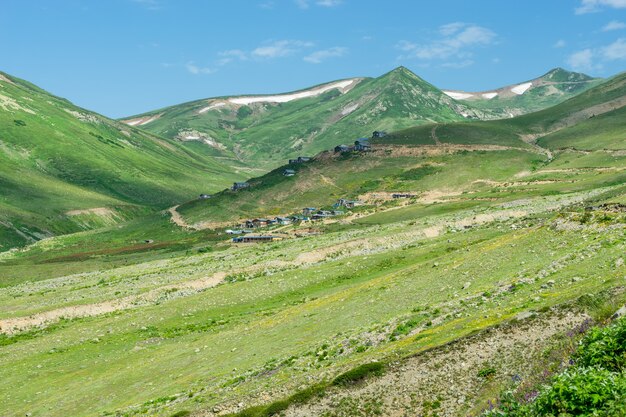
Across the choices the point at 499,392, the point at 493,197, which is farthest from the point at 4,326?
the point at 493,197

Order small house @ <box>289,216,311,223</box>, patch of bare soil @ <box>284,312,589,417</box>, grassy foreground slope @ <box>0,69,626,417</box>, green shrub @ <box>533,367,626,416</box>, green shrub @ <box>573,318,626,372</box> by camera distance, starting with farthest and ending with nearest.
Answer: small house @ <box>289,216,311,223</box>
grassy foreground slope @ <box>0,69,626,417</box>
patch of bare soil @ <box>284,312,589,417</box>
green shrub @ <box>573,318,626,372</box>
green shrub @ <box>533,367,626,416</box>

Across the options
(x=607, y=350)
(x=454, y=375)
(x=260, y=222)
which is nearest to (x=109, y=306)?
(x=454, y=375)

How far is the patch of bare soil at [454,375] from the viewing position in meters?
26.6

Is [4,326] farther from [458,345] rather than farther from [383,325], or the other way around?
[458,345]

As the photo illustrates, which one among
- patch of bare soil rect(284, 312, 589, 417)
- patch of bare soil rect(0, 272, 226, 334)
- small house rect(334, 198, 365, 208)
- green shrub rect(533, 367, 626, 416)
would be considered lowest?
patch of bare soil rect(0, 272, 226, 334)

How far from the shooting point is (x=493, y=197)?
5984 inches

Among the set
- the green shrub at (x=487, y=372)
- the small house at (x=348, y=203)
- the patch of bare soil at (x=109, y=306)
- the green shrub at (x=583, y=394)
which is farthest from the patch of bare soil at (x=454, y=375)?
the small house at (x=348, y=203)

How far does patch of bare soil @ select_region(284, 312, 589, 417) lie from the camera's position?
2662 cm

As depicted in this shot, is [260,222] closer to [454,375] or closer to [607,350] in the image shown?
[454,375]

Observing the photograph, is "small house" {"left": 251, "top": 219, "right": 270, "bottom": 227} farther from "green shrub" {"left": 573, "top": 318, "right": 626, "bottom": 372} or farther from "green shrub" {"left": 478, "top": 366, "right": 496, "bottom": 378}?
"green shrub" {"left": 573, "top": 318, "right": 626, "bottom": 372}

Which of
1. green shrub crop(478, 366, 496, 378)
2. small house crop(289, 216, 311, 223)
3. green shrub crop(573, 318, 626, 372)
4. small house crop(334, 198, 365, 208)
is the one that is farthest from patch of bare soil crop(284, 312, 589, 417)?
small house crop(334, 198, 365, 208)

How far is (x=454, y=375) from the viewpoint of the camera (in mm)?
28203

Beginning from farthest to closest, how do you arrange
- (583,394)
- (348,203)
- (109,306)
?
(348,203)
(109,306)
(583,394)

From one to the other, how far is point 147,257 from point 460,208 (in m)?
→ 73.5
